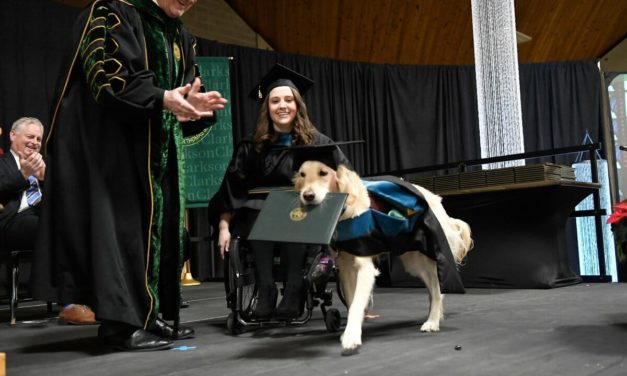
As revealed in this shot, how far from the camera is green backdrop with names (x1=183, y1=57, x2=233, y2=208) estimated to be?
272 inches

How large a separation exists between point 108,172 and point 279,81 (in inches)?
44.3

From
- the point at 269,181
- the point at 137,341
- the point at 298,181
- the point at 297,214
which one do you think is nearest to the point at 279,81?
the point at 269,181

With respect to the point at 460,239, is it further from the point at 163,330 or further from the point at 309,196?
the point at 163,330

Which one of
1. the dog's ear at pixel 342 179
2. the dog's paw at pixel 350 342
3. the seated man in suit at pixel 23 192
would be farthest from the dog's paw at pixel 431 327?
the seated man in suit at pixel 23 192

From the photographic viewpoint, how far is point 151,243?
8.27ft

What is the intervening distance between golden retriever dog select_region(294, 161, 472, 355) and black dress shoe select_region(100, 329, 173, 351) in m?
0.76

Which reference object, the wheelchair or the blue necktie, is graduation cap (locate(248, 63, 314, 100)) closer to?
the wheelchair

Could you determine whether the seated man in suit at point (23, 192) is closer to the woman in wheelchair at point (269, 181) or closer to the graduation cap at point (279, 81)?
the woman in wheelchair at point (269, 181)

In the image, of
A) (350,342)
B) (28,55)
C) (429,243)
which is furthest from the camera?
(28,55)

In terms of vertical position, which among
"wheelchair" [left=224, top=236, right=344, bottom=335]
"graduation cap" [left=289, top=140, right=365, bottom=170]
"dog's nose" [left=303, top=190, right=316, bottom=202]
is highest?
"graduation cap" [left=289, top=140, right=365, bottom=170]

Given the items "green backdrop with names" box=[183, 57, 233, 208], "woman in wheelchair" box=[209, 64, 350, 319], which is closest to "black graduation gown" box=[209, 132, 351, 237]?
"woman in wheelchair" box=[209, 64, 350, 319]

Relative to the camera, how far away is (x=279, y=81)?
10.5 ft

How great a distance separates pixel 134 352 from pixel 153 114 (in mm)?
944

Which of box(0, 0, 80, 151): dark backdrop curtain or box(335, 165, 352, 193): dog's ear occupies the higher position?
box(0, 0, 80, 151): dark backdrop curtain
